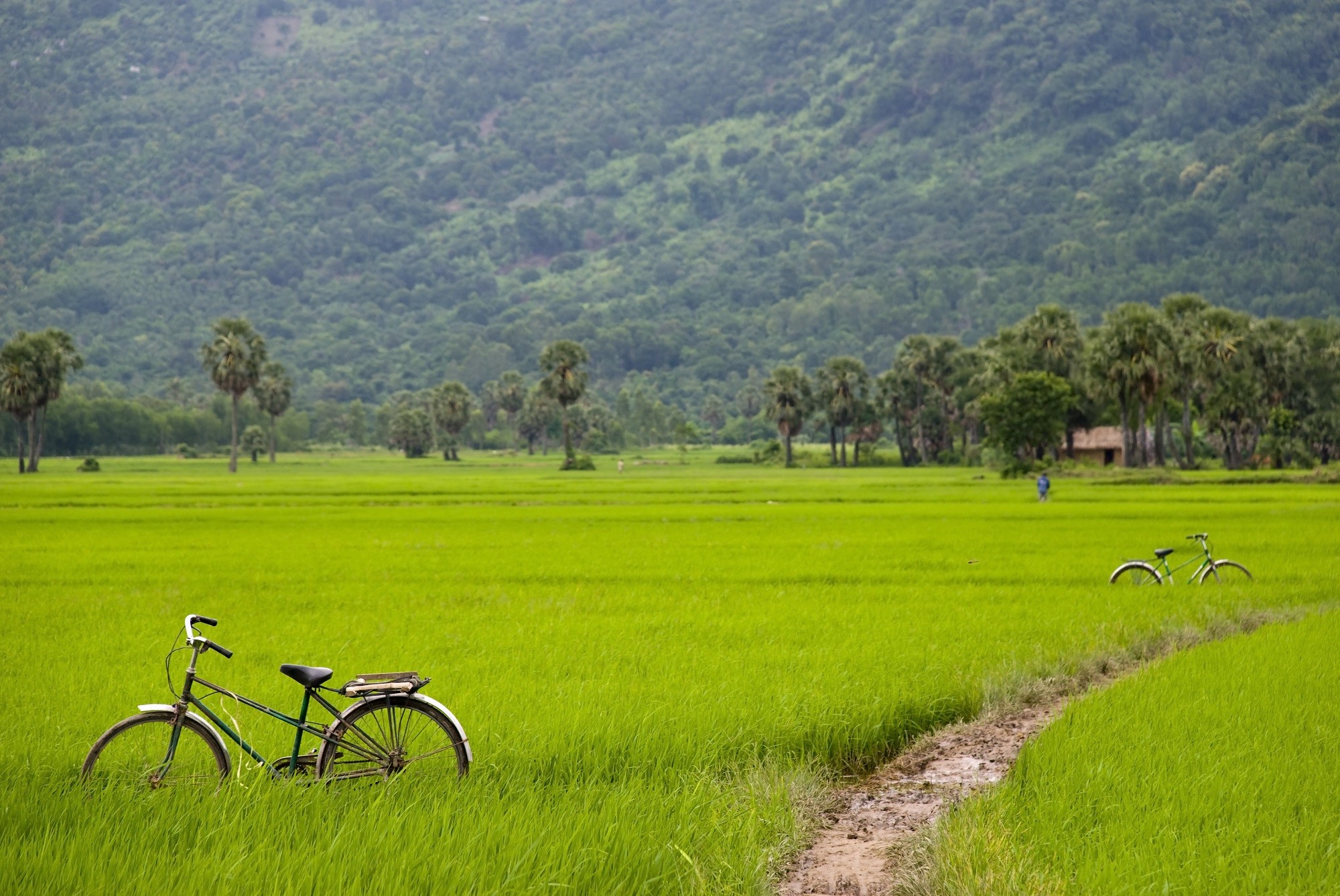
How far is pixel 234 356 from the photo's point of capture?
13250cm

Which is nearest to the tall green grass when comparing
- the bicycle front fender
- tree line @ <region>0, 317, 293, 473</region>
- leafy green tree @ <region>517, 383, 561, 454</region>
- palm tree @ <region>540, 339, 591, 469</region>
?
the bicycle front fender

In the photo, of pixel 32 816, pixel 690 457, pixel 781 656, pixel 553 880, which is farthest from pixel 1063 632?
pixel 690 457

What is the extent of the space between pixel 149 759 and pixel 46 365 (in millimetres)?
130961

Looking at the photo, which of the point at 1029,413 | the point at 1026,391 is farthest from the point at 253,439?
the point at 1029,413

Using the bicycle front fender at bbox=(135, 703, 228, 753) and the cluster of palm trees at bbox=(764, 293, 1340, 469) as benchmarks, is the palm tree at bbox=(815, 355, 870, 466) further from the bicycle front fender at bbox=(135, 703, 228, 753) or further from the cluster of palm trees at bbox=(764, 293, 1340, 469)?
the bicycle front fender at bbox=(135, 703, 228, 753)

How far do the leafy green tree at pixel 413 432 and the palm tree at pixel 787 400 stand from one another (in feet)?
203

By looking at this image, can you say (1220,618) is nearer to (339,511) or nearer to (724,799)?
(724,799)

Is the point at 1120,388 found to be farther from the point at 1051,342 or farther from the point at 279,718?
the point at 279,718

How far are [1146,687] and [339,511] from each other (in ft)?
138

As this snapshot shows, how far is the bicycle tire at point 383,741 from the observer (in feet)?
25.4

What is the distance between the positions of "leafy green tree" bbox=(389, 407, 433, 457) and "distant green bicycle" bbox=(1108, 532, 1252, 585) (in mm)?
161506

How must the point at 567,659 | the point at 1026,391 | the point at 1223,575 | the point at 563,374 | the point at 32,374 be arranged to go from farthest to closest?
the point at 563,374, the point at 32,374, the point at 1026,391, the point at 1223,575, the point at 567,659

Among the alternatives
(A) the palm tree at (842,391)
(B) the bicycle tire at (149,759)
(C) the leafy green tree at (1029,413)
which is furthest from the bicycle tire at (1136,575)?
(A) the palm tree at (842,391)

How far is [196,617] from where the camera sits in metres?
7.88
